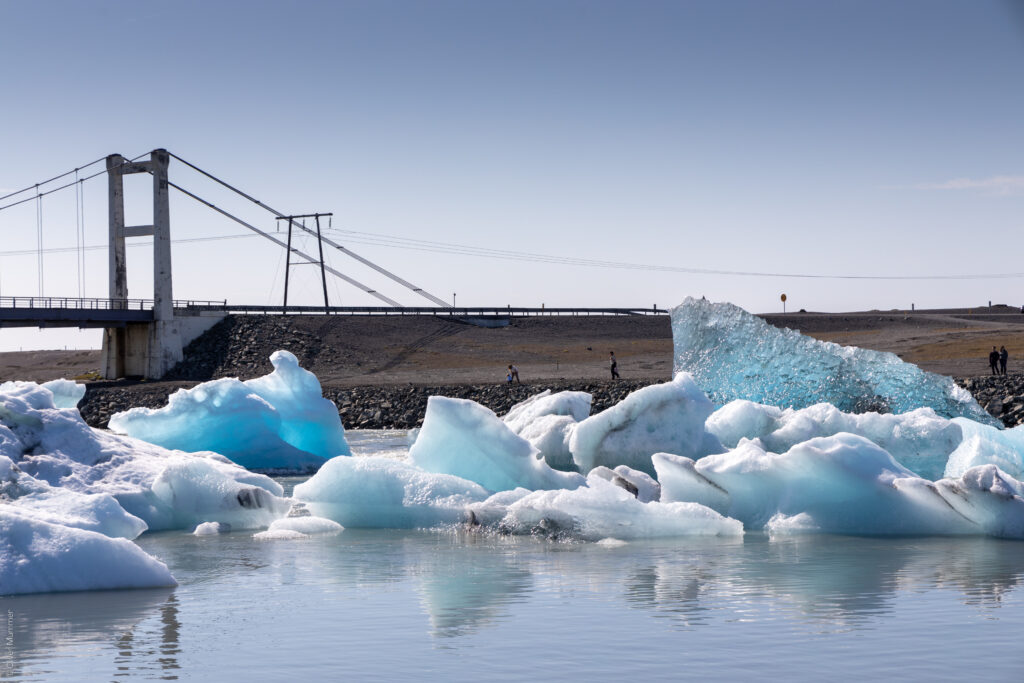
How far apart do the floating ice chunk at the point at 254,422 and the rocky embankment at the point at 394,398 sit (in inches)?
374

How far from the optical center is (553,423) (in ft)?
52.0

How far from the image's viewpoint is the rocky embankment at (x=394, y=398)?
28844 millimetres

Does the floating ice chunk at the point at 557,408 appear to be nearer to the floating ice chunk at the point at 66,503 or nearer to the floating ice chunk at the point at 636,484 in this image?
the floating ice chunk at the point at 636,484

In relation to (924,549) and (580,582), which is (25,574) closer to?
(580,582)

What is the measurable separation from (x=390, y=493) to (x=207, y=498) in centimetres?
186

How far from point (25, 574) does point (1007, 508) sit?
822cm

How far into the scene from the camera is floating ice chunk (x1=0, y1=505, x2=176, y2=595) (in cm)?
780

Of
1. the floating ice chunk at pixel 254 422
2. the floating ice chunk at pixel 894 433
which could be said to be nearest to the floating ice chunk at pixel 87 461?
the floating ice chunk at pixel 254 422

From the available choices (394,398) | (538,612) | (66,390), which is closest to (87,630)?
(538,612)

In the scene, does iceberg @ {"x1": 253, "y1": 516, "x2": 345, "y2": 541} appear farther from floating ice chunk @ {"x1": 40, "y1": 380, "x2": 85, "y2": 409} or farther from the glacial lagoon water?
floating ice chunk @ {"x1": 40, "y1": 380, "x2": 85, "y2": 409}

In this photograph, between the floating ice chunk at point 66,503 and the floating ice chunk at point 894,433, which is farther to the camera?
the floating ice chunk at point 894,433

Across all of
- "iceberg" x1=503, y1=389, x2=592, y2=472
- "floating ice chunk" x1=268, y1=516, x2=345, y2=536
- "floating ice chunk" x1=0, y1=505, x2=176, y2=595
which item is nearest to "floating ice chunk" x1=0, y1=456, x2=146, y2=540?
"floating ice chunk" x1=0, y1=505, x2=176, y2=595

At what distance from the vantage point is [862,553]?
31.7ft

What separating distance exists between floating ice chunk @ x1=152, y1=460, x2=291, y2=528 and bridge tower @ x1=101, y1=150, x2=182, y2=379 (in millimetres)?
31852
